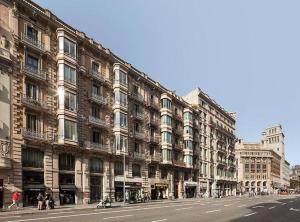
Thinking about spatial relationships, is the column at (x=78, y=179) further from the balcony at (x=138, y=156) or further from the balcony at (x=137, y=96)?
the balcony at (x=137, y=96)

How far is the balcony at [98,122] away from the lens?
172 ft

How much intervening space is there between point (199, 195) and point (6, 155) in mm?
57333

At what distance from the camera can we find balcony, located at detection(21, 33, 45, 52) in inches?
1665

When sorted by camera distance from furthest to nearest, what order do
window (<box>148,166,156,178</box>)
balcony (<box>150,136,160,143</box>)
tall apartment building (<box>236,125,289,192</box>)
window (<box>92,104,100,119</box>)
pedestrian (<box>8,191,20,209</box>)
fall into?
tall apartment building (<box>236,125,289,192</box>), balcony (<box>150,136,160,143</box>), window (<box>148,166,156,178</box>), window (<box>92,104,100,119</box>), pedestrian (<box>8,191,20,209</box>)

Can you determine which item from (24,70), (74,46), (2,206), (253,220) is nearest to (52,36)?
(74,46)

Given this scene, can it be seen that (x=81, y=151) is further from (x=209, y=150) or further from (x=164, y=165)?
(x=209, y=150)

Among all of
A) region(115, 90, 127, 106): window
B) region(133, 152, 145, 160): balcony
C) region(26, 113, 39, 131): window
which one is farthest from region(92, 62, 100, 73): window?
region(133, 152, 145, 160): balcony

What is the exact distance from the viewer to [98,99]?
5456 centimetres

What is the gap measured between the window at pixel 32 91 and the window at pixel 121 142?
1651cm

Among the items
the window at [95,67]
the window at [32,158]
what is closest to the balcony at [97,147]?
the window at [32,158]

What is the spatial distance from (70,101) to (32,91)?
17.6ft

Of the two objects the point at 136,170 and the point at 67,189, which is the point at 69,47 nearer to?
the point at 67,189

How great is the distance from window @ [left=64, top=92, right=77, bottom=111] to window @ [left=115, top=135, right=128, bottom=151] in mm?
10973

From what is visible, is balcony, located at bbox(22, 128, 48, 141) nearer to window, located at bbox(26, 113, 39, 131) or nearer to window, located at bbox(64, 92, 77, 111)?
window, located at bbox(26, 113, 39, 131)
